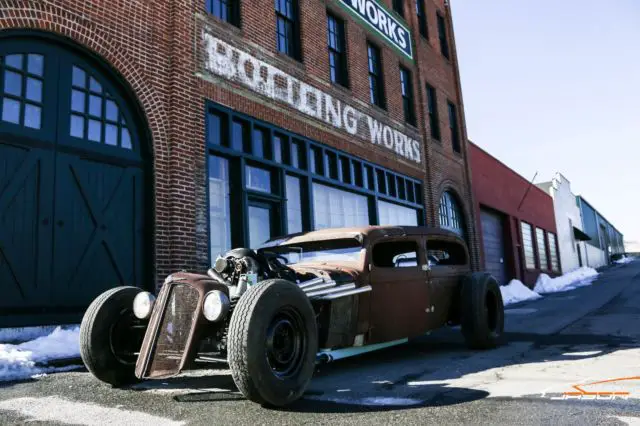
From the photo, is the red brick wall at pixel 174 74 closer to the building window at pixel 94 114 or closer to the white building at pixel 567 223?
the building window at pixel 94 114

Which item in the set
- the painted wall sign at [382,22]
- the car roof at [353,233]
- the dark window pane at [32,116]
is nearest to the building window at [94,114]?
the dark window pane at [32,116]

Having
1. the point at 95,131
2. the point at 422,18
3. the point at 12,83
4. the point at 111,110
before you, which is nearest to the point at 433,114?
the point at 422,18

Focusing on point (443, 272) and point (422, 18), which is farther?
point (422, 18)

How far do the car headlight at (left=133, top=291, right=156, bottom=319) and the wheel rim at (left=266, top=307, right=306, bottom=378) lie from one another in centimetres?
122

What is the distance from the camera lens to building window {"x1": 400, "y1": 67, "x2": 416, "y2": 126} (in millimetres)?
16422

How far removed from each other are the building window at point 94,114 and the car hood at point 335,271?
4.32m

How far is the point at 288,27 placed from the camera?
11.8 meters

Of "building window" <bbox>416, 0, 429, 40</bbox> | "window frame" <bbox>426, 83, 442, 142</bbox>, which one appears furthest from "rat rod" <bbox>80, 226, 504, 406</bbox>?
"building window" <bbox>416, 0, 429, 40</bbox>

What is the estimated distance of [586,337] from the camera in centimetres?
675

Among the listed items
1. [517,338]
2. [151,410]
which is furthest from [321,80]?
[151,410]

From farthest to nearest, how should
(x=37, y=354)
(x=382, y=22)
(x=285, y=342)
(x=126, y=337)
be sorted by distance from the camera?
(x=382, y=22) → (x=37, y=354) → (x=126, y=337) → (x=285, y=342)

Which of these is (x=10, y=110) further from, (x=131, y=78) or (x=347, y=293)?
(x=347, y=293)

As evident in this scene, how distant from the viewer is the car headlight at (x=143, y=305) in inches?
160

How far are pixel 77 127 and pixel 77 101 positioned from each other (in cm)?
41
